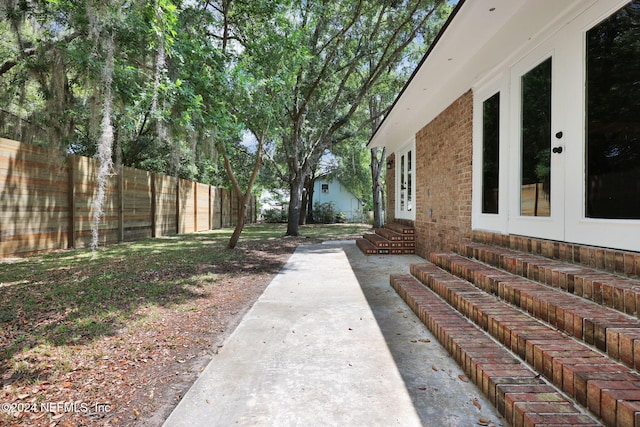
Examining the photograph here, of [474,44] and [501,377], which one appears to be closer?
[501,377]

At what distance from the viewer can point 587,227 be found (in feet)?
9.05

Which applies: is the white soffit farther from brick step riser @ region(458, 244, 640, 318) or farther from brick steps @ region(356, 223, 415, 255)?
brick steps @ region(356, 223, 415, 255)

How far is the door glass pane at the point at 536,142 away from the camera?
3.29 m

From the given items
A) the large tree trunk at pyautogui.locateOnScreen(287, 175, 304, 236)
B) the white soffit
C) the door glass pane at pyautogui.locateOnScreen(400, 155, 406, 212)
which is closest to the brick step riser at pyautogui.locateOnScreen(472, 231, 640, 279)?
the white soffit

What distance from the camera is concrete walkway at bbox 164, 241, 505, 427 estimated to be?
1741 mm

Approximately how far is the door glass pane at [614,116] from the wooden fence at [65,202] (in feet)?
26.4

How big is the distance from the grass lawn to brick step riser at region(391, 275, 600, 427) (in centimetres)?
180

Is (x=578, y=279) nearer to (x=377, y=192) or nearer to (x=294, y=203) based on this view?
(x=294, y=203)

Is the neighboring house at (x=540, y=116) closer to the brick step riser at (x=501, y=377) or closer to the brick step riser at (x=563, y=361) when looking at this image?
the brick step riser at (x=563, y=361)

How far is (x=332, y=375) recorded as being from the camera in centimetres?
216

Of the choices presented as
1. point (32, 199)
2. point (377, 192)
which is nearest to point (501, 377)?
point (32, 199)

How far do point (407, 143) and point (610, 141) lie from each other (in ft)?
20.8

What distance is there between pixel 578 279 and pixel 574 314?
466mm

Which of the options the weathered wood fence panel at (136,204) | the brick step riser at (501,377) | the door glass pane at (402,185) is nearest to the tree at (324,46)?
the door glass pane at (402,185)
